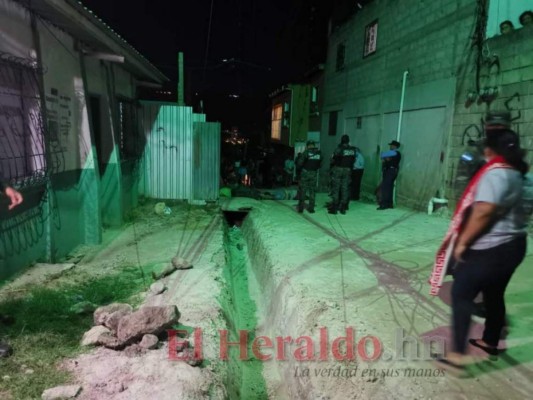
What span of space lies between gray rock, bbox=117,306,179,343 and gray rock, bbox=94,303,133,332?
15 cm

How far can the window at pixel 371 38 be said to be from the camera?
11994 millimetres

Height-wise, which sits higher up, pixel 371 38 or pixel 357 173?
pixel 371 38

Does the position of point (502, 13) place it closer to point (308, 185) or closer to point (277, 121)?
point (308, 185)

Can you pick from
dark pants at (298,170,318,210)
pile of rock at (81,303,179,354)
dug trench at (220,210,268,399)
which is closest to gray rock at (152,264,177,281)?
dug trench at (220,210,268,399)

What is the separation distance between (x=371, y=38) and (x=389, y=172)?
535cm

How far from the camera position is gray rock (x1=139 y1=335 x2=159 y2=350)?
3.29 meters

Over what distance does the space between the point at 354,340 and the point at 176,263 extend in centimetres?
290

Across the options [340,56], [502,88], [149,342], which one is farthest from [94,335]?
[340,56]

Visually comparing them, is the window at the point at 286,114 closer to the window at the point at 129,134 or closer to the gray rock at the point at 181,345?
the window at the point at 129,134

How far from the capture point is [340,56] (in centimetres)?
1509

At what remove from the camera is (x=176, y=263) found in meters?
5.53

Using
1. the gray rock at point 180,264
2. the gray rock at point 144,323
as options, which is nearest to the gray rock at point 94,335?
the gray rock at point 144,323

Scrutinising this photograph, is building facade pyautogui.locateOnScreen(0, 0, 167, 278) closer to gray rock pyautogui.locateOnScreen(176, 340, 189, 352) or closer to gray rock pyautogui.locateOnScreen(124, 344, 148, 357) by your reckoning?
gray rock pyautogui.locateOnScreen(124, 344, 148, 357)

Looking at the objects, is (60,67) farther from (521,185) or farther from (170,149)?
(521,185)
